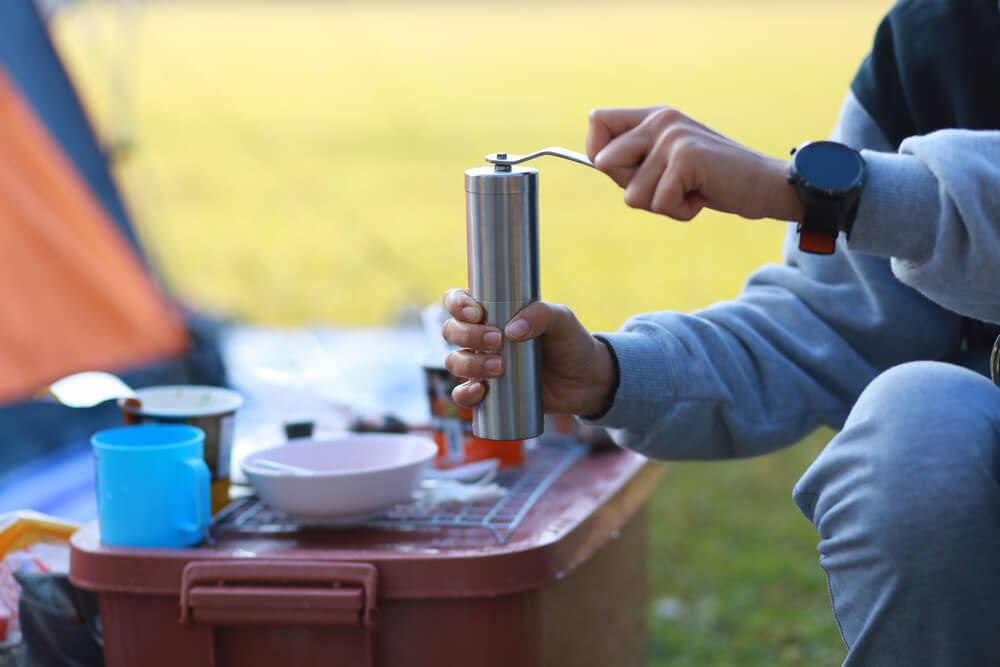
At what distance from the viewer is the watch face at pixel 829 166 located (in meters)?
0.84

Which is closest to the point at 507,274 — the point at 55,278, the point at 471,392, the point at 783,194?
the point at 471,392

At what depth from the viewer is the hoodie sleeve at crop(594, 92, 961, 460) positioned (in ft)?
3.62

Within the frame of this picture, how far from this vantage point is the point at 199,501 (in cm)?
113

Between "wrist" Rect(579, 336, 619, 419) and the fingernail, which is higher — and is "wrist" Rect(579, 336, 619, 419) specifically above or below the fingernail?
below

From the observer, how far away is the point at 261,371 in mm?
1731

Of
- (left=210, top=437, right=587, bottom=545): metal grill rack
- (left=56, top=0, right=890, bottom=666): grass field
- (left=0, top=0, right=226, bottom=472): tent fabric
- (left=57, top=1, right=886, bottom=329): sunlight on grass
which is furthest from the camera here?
(left=57, top=1, right=886, bottom=329): sunlight on grass

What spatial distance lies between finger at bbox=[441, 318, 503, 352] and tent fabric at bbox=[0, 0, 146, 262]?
5.84 feet

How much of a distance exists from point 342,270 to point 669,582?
128 inches

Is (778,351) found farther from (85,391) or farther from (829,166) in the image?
(85,391)

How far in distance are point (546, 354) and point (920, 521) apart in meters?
0.36

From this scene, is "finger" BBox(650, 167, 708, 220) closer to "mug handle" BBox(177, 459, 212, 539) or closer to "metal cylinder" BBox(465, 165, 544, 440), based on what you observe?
"metal cylinder" BBox(465, 165, 544, 440)

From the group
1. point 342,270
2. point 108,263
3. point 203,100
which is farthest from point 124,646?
point 203,100

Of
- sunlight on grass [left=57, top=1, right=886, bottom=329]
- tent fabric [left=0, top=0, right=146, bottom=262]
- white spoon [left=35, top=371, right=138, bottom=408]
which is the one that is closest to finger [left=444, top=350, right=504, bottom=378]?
white spoon [left=35, top=371, right=138, bottom=408]

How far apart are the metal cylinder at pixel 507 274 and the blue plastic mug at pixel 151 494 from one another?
1.09ft
